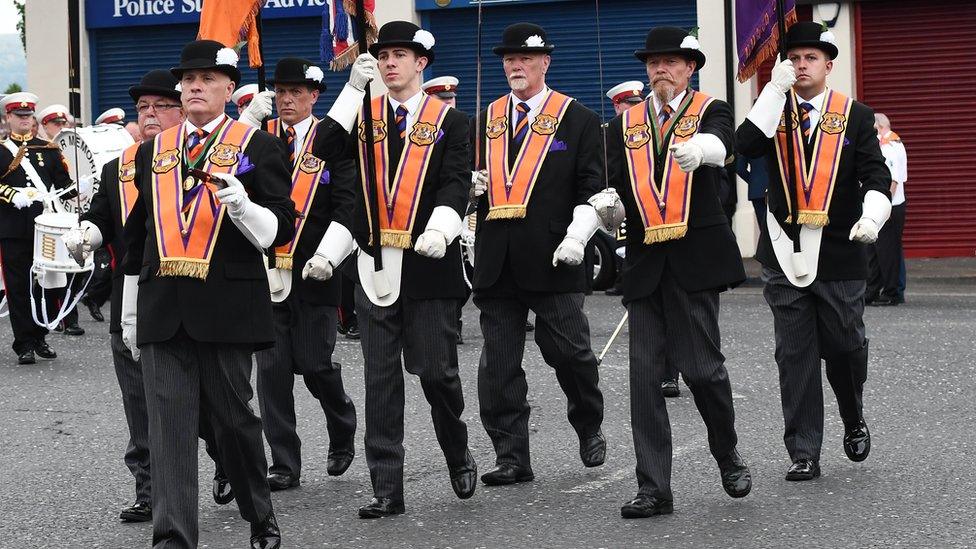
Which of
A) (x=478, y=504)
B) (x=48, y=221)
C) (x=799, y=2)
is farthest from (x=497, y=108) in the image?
(x=799, y=2)

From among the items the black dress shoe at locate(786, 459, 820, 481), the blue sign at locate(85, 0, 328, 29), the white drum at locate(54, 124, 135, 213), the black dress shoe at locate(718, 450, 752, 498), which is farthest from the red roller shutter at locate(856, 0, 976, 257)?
the black dress shoe at locate(718, 450, 752, 498)

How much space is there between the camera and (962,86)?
19750mm

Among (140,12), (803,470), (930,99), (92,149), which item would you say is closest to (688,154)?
(803,470)

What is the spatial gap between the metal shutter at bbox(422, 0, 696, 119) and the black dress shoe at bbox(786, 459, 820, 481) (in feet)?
44.4

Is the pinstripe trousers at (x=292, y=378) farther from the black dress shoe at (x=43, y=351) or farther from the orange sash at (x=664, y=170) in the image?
the black dress shoe at (x=43, y=351)

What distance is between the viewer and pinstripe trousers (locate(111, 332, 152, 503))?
7.02m

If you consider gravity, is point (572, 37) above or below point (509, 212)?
above

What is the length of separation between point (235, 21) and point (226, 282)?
2.07 m

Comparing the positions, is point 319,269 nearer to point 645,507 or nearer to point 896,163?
point 645,507

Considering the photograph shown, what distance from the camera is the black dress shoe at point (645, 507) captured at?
21.8ft

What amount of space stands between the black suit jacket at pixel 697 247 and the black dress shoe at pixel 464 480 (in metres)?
1.01

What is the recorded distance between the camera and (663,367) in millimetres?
6875

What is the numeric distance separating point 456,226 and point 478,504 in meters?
1.21

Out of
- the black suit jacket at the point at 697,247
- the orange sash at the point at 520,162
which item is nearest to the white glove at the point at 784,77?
the black suit jacket at the point at 697,247
